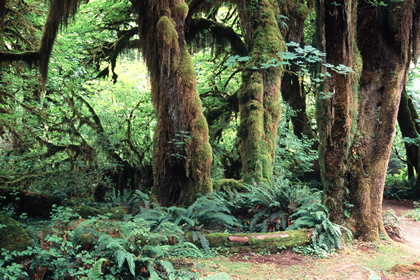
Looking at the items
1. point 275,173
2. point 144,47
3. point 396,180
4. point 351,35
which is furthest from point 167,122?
point 396,180

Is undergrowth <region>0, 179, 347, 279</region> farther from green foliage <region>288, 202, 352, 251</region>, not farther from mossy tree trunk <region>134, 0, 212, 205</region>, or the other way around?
mossy tree trunk <region>134, 0, 212, 205</region>

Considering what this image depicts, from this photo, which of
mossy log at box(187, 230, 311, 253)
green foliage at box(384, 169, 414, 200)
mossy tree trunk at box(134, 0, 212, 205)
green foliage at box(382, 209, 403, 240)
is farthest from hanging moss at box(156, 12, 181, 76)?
green foliage at box(384, 169, 414, 200)

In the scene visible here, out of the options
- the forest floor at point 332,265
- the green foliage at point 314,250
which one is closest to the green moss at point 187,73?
the forest floor at point 332,265

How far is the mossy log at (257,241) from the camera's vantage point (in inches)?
229

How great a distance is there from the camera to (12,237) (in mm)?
3889

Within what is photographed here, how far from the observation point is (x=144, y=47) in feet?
28.2

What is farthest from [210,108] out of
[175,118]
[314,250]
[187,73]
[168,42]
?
[314,250]

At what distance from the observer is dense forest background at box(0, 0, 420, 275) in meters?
6.37

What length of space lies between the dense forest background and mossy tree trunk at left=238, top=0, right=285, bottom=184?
4 centimetres

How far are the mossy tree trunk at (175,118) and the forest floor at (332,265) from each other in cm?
270

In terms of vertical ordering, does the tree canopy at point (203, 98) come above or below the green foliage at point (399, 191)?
above

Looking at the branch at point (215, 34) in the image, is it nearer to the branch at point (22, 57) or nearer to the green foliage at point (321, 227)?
the branch at point (22, 57)

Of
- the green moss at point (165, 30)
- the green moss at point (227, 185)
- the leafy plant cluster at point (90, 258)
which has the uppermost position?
the green moss at point (165, 30)

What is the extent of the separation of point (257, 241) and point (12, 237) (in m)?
3.88
